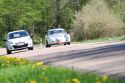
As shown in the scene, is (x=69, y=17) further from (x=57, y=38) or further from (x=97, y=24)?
(x=57, y=38)

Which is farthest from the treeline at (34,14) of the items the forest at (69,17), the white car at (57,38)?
the white car at (57,38)

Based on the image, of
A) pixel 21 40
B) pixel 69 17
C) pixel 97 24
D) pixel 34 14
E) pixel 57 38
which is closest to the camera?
pixel 21 40

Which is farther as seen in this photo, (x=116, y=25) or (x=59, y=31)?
(x=116, y=25)

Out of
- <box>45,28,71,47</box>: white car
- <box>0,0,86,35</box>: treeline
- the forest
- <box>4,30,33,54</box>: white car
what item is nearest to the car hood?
<box>4,30,33,54</box>: white car

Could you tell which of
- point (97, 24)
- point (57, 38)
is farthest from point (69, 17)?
point (57, 38)

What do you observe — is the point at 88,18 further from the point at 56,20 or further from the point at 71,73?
the point at 71,73

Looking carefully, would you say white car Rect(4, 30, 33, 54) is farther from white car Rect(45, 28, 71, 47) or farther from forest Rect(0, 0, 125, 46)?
forest Rect(0, 0, 125, 46)

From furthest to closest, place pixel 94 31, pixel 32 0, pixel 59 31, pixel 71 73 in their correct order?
pixel 32 0 < pixel 94 31 < pixel 59 31 < pixel 71 73

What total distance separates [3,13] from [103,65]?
206ft

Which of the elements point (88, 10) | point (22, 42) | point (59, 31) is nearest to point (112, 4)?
point (88, 10)

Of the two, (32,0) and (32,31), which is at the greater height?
(32,0)

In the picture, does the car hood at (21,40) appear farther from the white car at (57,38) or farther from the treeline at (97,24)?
the treeline at (97,24)

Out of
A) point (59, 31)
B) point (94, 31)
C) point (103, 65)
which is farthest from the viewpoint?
point (94, 31)

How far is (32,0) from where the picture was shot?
81.5 m
